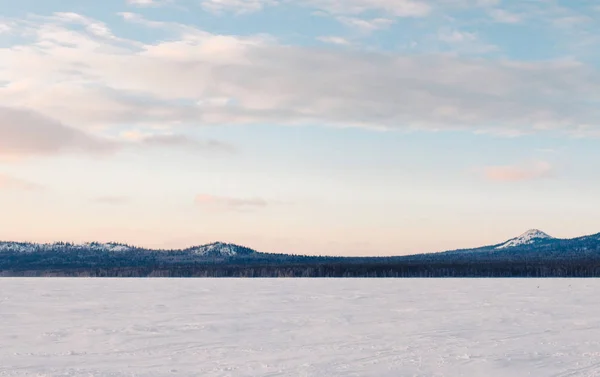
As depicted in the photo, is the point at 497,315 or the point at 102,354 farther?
the point at 497,315

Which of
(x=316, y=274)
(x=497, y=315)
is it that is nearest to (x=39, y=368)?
(x=497, y=315)

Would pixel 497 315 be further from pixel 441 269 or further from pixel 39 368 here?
pixel 441 269

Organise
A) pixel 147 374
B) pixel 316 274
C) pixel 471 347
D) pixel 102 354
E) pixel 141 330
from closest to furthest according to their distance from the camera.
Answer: pixel 147 374 < pixel 102 354 < pixel 471 347 < pixel 141 330 < pixel 316 274

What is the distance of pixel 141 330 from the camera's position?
29.2m

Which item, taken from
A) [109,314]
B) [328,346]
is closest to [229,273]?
[109,314]

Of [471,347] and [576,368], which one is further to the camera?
[471,347]

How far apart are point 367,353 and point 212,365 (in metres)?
5.01

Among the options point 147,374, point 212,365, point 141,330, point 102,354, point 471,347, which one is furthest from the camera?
point 141,330

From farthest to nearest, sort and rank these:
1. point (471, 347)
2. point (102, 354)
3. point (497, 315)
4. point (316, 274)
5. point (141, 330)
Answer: point (316, 274), point (497, 315), point (141, 330), point (471, 347), point (102, 354)

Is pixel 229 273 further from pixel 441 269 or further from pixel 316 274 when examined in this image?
pixel 441 269

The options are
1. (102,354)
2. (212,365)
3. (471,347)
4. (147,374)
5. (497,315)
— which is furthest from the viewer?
(497,315)

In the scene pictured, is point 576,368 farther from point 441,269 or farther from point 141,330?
point 441,269

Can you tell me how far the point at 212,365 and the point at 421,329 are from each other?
12199 mm

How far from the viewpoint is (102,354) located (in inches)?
876
